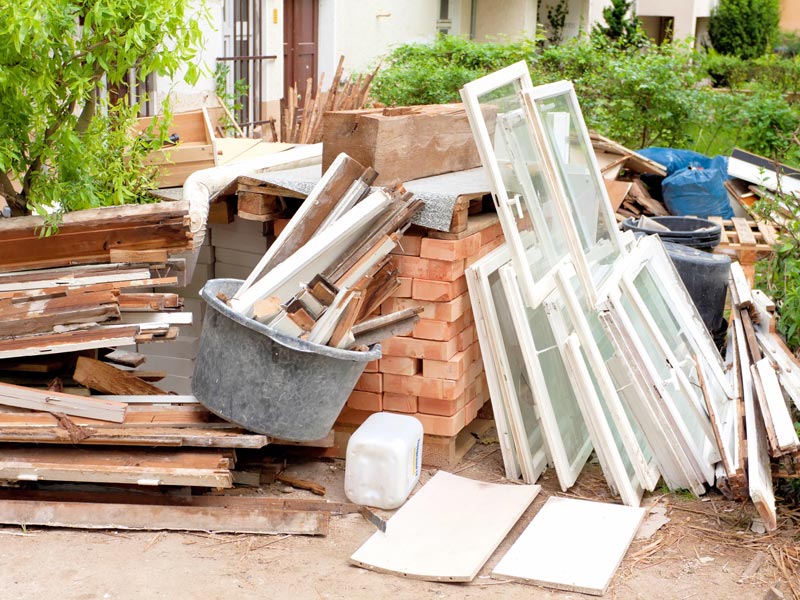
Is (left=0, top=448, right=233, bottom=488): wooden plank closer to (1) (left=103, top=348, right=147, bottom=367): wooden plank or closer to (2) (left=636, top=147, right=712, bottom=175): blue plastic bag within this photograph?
(1) (left=103, top=348, right=147, bottom=367): wooden plank

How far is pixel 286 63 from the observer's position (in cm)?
1319

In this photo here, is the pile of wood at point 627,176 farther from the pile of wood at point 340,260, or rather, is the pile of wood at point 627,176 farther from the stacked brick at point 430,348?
the pile of wood at point 340,260

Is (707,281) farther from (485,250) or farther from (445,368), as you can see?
(445,368)

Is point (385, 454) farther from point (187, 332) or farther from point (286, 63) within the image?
point (286, 63)

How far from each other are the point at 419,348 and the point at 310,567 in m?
1.33

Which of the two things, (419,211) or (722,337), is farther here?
(722,337)

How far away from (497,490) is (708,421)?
44.0 inches

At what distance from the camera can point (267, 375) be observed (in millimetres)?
4156

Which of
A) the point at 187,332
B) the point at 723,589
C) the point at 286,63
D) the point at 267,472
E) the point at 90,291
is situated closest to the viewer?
the point at 723,589

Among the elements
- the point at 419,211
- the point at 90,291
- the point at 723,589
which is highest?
the point at 419,211

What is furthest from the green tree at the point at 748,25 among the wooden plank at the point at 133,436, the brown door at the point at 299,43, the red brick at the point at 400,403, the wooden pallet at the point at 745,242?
the wooden plank at the point at 133,436

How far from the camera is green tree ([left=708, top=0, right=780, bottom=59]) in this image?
28234 mm

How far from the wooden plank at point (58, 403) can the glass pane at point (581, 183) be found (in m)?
2.45

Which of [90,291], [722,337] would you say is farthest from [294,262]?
[722,337]
